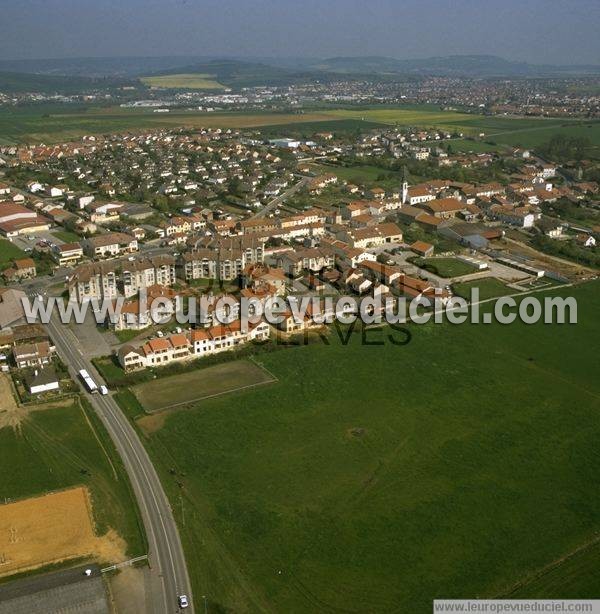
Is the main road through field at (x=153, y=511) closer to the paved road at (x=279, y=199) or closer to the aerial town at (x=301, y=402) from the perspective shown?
the aerial town at (x=301, y=402)

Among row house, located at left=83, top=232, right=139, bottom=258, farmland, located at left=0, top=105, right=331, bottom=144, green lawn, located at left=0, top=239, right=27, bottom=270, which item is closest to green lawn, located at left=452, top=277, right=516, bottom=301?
row house, located at left=83, top=232, right=139, bottom=258

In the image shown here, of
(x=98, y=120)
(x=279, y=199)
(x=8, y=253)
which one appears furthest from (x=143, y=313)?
(x=98, y=120)

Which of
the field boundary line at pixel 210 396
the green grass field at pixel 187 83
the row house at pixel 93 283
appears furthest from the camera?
the green grass field at pixel 187 83

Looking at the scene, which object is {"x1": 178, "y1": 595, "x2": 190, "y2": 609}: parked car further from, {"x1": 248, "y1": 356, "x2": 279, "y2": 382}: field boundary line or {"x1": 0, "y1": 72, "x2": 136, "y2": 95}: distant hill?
{"x1": 0, "y1": 72, "x2": 136, "y2": 95}: distant hill

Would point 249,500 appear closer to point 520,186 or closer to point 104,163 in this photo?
point 520,186

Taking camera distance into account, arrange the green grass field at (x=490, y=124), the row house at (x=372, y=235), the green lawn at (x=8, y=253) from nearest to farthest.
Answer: the green lawn at (x=8, y=253)
the row house at (x=372, y=235)
the green grass field at (x=490, y=124)
